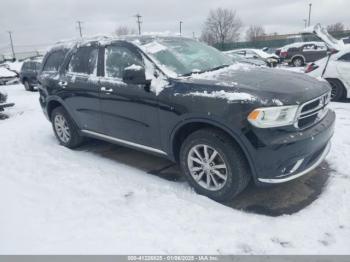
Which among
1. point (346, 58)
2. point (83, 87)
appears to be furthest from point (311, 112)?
point (346, 58)

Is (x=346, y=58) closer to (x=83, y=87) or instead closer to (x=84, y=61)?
(x=84, y=61)

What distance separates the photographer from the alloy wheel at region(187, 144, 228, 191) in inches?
143

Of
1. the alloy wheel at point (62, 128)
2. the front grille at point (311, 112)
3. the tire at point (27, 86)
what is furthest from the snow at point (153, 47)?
the tire at point (27, 86)

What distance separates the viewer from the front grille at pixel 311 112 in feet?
10.9

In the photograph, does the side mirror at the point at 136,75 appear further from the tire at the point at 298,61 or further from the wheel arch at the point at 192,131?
the tire at the point at 298,61

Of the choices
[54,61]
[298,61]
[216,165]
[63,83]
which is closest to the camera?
[216,165]

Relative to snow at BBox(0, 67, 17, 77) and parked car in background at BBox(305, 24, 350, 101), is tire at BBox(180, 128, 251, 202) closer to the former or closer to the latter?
parked car in background at BBox(305, 24, 350, 101)

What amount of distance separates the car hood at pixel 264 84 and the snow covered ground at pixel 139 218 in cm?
121

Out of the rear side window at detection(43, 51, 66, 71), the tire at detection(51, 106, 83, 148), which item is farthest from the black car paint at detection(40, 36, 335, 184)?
the rear side window at detection(43, 51, 66, 71)

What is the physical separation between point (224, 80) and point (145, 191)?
1660 mm

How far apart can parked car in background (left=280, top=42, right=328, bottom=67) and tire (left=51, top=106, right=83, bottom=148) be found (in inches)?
737

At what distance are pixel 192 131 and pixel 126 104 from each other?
105 cm

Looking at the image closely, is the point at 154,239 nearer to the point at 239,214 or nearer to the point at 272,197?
the point at 239,214

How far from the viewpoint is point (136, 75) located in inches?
151
